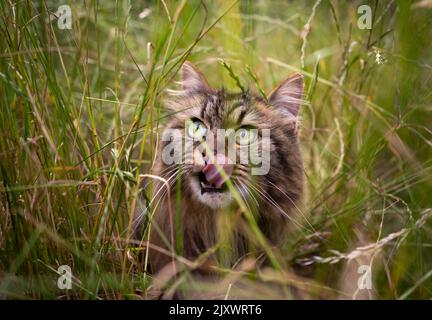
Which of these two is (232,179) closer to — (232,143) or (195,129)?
(232,143)

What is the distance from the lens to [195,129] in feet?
6.37

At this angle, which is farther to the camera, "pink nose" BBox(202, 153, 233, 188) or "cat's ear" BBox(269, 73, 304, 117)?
"cat's ear" BBox(269, 73, 304, 117)

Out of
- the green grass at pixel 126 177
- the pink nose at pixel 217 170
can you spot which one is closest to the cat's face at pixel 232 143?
the pink nose at pixel 217 170

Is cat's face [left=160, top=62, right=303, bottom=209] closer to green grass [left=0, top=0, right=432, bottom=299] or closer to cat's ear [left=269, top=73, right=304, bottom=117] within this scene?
cat's ear [left=269, top=73, right=304, bottom=117]

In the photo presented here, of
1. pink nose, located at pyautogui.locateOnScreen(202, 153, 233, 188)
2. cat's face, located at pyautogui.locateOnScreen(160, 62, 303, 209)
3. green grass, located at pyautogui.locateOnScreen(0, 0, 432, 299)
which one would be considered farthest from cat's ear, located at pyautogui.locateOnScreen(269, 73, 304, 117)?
pink nose, located at pyautogui.locateOnScreen(202, 153, 233, 188)

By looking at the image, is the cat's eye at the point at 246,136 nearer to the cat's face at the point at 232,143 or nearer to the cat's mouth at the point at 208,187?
the cat's face at the point at 232,143

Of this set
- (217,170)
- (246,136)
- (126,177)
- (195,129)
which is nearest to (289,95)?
(246,136)

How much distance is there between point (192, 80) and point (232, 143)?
0.40 m

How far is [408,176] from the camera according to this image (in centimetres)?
201

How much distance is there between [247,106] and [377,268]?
72 centimetres

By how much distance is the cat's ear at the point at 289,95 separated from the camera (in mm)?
2045

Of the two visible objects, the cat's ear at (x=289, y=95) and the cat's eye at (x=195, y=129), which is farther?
the cat's ear at (x=289, y=95)

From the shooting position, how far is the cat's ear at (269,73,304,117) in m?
2.04

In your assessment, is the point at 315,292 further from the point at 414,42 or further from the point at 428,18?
the point at 428,18
